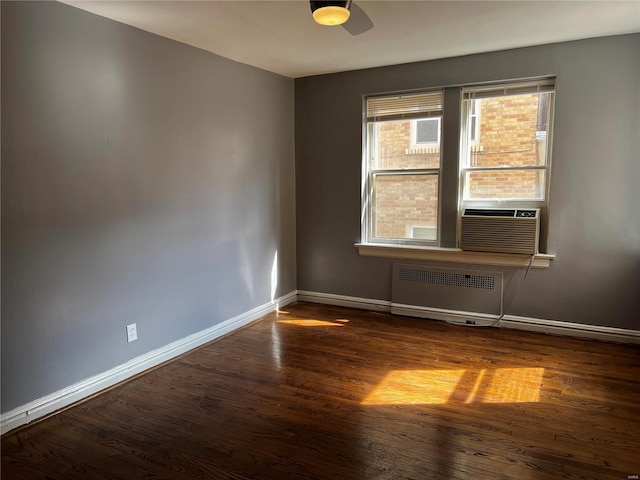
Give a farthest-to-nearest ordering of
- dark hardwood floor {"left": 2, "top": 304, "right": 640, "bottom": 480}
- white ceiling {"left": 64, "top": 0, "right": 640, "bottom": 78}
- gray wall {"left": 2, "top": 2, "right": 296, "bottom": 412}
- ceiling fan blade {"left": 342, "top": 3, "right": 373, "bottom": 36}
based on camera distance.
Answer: ceiling fan blade {"left": 342, "top": 3, "right": 373, "bottom": 36}, white ceiling {"left": 64, "top": 0, "right": 640, "bottom": 78}, gray wall {"left": 2, "top": 2, "right": 296, "bottom": 412}, dark hardwood floor {"left": 2, "top": 304, "right": 640, "bottom": 480}

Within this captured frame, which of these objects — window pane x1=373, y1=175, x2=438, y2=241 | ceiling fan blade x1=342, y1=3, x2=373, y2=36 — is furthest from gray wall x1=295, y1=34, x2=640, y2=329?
ceiling fan blade x1=342, y1=3, x2=373, y2=36

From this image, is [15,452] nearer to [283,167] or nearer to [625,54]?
[283,167]

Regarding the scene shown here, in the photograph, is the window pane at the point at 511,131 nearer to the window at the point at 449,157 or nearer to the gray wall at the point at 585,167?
the window at the point at 449,157

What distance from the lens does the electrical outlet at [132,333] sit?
296cm

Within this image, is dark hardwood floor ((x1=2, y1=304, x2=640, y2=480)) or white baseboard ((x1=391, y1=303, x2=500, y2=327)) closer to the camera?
dark hardwood floor ((x1=2, y1=304, x2=640, y2=480))

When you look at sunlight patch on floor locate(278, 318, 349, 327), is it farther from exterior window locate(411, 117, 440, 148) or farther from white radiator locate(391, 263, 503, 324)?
exterior window locate(411, 117, 440, 148)

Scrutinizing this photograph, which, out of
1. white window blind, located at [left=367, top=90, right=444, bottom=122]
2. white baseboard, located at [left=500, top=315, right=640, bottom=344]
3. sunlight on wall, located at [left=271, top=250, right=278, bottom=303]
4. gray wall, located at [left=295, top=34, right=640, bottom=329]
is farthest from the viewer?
sunlight on wall, located at [left=271, top=250, right=278, bottom=303]

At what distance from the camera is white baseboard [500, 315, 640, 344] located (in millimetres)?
3453

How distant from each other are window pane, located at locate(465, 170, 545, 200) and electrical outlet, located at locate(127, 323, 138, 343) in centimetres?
295

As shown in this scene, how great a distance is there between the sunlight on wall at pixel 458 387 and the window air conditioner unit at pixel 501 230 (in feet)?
3.54

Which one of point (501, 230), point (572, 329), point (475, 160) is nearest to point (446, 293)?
point (501, 230)

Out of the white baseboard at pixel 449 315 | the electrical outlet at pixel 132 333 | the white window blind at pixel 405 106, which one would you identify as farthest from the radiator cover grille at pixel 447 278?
the electrical outlet at pixel 132 333

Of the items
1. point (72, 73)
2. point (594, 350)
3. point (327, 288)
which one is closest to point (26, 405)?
point (72, 73)

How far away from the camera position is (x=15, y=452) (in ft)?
7.01
